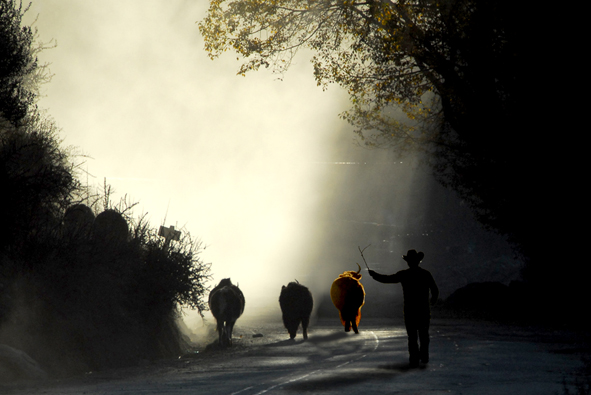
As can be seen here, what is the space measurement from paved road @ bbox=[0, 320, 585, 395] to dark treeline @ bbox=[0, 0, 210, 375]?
1919 millimetres

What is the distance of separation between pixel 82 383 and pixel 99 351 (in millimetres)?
5153

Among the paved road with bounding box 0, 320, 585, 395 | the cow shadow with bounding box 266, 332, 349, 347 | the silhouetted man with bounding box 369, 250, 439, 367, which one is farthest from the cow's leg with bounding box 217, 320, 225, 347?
the silhouetted man with bounding box 369, 250, 439, 367

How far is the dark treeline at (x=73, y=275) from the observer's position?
17.7 m

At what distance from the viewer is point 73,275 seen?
18.8 meters

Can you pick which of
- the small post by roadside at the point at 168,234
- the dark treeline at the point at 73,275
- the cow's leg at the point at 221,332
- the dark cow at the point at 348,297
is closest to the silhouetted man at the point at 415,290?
the dark cow at the point at 348,297

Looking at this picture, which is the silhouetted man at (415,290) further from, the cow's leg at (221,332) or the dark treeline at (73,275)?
the cow's leg at (221,332)

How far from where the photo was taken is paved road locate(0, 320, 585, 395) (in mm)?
11086

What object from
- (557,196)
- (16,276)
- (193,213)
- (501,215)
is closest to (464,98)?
(557,196)

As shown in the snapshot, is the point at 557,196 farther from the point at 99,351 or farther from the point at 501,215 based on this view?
the point at 99,351

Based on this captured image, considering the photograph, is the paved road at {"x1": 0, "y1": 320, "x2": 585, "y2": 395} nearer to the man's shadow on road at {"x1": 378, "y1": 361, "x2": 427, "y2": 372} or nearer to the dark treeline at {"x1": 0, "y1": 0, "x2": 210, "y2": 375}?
the man's shadow on road at {"x1": 378, "y1": 361, "x2": 427, "y2": 372}

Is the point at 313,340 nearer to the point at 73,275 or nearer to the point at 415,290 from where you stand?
the point at 73,275

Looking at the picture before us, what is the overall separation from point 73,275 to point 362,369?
905 centimetres

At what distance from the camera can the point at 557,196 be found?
55.7 feet

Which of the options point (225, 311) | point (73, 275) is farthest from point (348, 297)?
point (225, 311)
